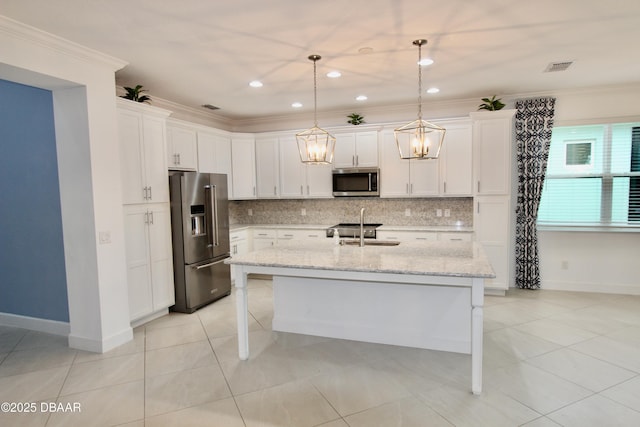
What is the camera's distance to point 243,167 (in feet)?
20.1

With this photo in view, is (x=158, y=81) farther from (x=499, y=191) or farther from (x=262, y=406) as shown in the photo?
(x=499, y=191)

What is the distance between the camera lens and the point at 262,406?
2.51 metres

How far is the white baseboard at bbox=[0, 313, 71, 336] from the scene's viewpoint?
12.6 ft

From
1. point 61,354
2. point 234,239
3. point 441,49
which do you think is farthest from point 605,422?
point 234,239

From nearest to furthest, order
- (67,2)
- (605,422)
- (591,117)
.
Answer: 1. (605,422)
2. (67,2)
3. (591,117)

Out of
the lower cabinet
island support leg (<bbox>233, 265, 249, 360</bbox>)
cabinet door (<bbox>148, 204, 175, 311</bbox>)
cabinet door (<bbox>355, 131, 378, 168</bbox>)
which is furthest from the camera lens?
cabinet door (<bbox>355, 131, 378, 168</bbox>)

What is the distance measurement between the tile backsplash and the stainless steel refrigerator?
62.0 inches

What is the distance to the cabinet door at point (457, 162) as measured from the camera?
520cm

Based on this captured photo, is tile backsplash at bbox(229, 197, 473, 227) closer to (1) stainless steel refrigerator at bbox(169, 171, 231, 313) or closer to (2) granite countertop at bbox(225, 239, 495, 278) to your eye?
(1) stainless steel refrigerator at bbox(169, 171, 231, 313)

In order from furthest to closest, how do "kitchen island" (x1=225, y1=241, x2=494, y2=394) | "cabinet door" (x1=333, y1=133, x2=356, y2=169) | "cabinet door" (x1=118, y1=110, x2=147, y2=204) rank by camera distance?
"cabinet door" (x1=333, y1=133, x2=356, y2=169) → "cabinet door" (x1=118, y1=110, x2=147, y2=204) → "kitchen island" (x1=225, y1=241, x2=494, y2=394)

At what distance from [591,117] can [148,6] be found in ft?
18.1

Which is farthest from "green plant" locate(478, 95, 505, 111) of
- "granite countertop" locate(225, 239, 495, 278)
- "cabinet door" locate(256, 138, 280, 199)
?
"cabinet door" locate(256, 138, 280, 199)

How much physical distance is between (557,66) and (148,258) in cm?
509

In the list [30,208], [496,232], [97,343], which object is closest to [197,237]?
[97,343]
